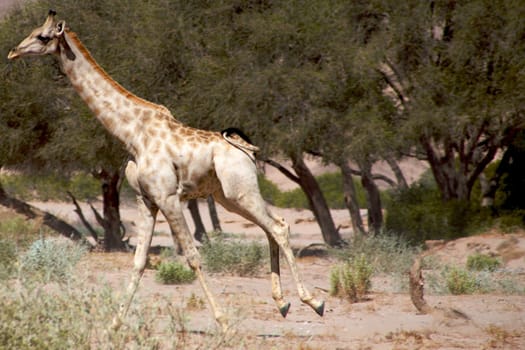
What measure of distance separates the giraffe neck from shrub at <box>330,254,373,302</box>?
4306mm

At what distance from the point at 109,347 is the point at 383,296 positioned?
7314mm

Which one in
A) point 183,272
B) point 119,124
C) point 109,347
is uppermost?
point 119,124

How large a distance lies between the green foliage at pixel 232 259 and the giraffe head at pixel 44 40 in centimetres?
830

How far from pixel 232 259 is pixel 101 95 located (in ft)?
26.7

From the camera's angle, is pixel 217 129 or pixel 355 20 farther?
pixel 355 20

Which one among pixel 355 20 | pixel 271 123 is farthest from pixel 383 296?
pixel 355 20

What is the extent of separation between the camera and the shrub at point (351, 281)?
12.7 m

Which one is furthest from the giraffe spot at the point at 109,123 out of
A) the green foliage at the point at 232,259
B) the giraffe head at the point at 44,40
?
the green foliage at the point at 232,259

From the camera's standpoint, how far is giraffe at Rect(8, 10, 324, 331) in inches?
362

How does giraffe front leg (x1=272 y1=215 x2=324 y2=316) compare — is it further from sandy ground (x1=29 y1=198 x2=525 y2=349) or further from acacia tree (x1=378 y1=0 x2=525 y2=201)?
acacia tree (x1=378 y1=0 x2=525 y2=201)

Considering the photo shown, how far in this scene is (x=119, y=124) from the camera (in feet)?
31.2

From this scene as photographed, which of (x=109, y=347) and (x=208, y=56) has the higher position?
(x=208, y=56)

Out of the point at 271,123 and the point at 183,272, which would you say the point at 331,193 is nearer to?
the point at 271,123

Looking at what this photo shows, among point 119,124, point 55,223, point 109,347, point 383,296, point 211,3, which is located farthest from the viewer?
point 55,223
